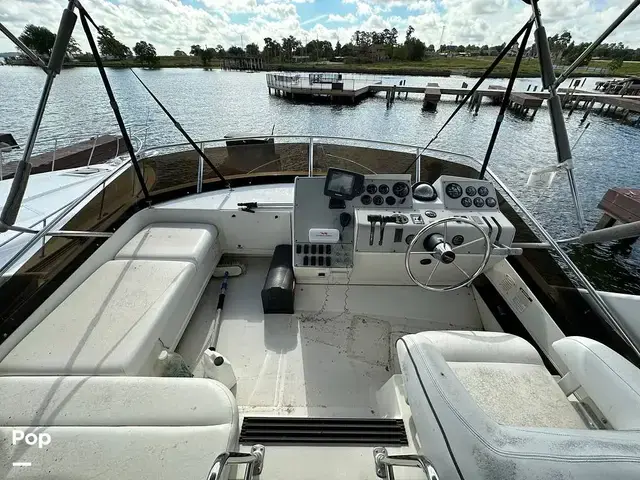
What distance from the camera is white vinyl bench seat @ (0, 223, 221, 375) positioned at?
154cm

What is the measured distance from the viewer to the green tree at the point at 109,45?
204cm

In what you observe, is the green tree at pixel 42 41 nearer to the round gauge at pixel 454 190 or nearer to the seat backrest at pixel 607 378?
the round gauge at pixel 454 190

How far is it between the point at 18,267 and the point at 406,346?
7.56ft

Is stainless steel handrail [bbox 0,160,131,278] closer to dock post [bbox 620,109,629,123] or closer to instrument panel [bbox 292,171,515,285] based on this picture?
instrument panel [bbox 292,171,515,285]

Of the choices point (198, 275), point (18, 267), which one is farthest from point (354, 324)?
point (18, 267)

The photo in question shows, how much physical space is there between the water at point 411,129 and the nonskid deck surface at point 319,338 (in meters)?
2.27

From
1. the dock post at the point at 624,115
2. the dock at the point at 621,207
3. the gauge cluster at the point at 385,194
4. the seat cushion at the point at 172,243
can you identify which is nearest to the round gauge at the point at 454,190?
the gauge cluster at the point at 385,194

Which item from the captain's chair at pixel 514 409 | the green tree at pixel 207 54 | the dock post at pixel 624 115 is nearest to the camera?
the captain's chair at pixel 514 409

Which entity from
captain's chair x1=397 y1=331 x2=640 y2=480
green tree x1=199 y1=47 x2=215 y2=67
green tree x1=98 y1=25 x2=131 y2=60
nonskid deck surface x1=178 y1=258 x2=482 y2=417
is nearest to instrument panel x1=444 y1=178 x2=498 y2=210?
nonskid deck surface x1=178 y1=258 x2=482 y2=417

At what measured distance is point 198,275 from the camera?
8.18 feet

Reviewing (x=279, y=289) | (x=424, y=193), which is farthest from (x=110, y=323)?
(x=424, y=193)

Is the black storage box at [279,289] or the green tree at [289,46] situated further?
the green tree at [289,46]

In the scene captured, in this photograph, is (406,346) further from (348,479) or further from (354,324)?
(354,324)

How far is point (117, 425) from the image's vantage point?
4.14 feet
